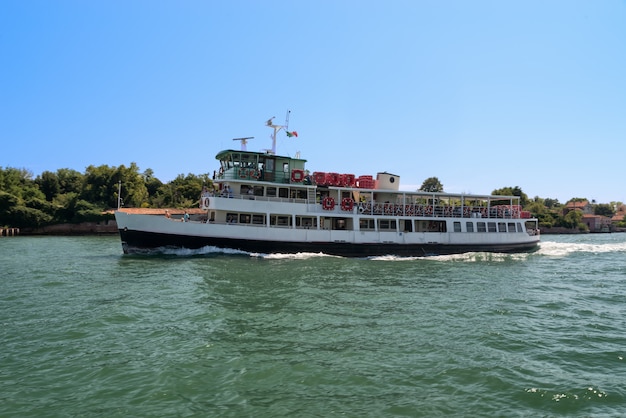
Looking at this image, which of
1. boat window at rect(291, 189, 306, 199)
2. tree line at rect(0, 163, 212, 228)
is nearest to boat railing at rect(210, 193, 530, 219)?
boat window at rect(291, 189, 306, 199)

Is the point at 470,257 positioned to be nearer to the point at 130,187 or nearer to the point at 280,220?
the point at 280,220

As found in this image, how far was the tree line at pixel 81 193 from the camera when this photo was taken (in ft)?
175

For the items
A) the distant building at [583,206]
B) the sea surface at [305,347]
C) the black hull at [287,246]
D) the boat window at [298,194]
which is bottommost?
the sea surface at [305,347]

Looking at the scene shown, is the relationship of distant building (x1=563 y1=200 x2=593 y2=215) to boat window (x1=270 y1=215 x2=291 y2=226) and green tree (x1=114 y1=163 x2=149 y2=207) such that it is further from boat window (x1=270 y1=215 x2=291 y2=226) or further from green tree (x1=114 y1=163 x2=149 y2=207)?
boat window (x1=270 y1=215 x2=291 y2=226)

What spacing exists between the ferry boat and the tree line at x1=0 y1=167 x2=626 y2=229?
978 inches

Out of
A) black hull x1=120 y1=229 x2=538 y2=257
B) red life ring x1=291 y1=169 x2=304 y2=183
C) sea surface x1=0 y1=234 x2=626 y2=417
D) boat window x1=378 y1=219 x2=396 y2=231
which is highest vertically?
red life ring x1=291 y1=169 x2=304 y2=183

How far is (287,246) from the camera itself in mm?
24938

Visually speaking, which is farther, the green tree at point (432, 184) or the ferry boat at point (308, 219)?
the green tree at point (432, 184)

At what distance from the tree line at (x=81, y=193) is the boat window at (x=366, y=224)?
28.1 m

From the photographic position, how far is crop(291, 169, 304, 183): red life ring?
26297 mm

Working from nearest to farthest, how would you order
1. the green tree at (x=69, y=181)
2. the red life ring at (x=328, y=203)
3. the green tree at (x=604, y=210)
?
the red life ring at (x=328, y=203) → the green tree at (x=69, y=181) → the green tree at (x=604, y=210)

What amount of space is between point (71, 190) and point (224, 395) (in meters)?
72.1

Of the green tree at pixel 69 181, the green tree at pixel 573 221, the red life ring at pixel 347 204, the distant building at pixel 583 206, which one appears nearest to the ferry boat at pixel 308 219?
the red life ring at pixel 347 204

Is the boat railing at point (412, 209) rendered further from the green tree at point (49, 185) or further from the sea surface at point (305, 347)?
the green tree at point (49, 185)
